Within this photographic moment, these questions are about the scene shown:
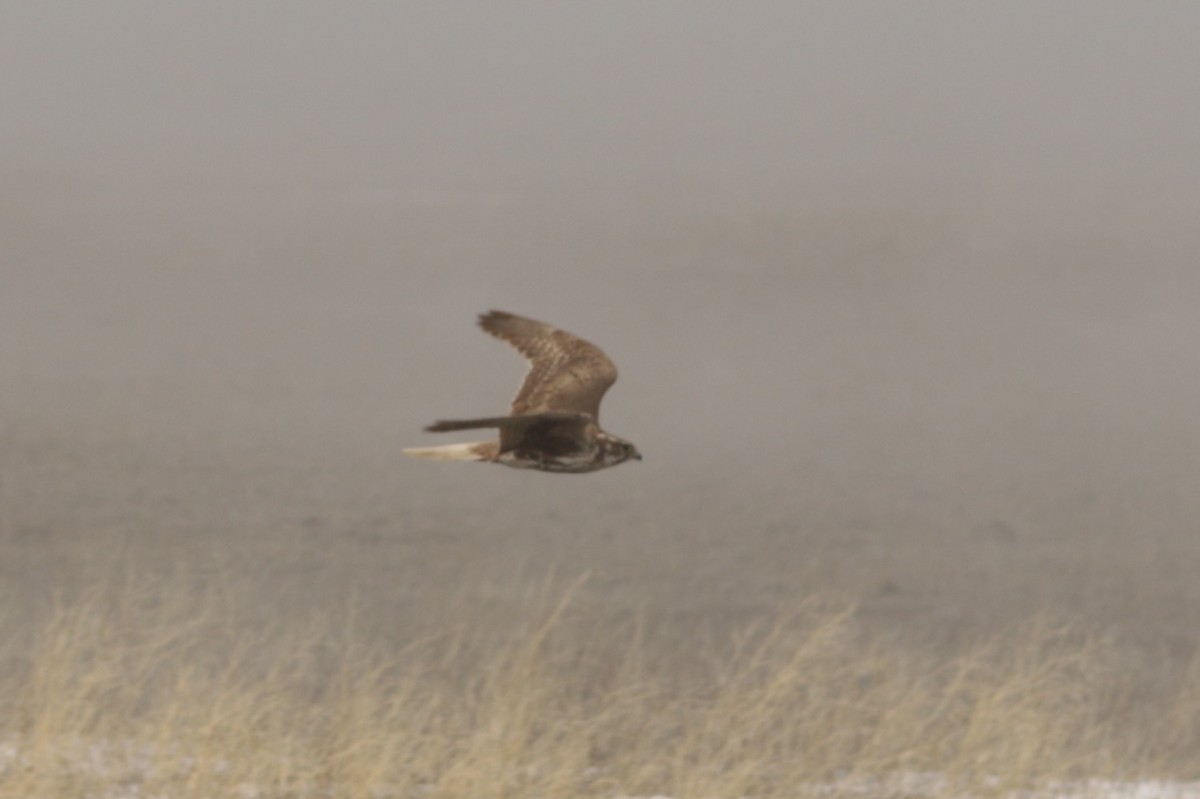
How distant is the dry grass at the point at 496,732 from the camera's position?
12078mm

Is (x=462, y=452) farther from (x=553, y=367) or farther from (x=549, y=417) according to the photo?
(x=553, y=367)

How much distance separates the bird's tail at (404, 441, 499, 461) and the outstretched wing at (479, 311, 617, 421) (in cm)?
95

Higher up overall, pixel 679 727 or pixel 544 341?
pixel 544 341

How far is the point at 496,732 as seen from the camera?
39.7 ft

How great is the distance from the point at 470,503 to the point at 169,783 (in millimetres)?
22342

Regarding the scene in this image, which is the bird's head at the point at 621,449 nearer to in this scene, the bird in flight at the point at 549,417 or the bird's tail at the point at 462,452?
the bird in flight at the point at 549,417

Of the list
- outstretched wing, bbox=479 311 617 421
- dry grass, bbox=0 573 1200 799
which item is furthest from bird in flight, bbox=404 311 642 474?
dry grass, bbox=0 573 1200 799

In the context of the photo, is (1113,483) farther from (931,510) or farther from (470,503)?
(470,503)

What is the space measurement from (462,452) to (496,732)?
4.17 meters

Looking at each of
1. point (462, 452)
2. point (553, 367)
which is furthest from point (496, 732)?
point (462, 452)

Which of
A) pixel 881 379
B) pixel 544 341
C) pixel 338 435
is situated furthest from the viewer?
pixel 881 379

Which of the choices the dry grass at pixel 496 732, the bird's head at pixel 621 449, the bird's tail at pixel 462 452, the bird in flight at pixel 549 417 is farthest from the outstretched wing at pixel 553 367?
the dry grass at pixel 496 732

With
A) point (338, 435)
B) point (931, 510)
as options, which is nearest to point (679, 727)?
point (931, 510)

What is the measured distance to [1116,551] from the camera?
99.6 ft
